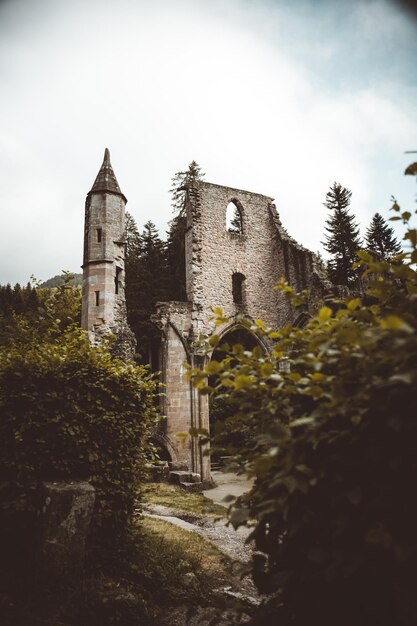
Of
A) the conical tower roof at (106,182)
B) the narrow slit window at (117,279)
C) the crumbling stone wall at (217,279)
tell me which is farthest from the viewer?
the crumbling stone wall at (217,279)

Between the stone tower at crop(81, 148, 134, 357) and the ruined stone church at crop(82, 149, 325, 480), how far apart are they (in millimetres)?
32

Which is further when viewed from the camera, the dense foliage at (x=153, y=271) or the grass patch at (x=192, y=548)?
the dense foliage at (x=153, y=271)

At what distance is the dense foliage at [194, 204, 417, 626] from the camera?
1231mm

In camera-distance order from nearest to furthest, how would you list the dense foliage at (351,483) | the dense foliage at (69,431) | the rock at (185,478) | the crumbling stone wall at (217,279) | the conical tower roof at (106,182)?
the dense foliage at (351,483) → the dense foliage at (69,431) → the rock at (185,478) → the conical tower roof at (106,182) → the crumbling stone wall at (217,279)

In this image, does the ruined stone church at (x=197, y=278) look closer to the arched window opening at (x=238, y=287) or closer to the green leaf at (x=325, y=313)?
the arched window opening at (x=238, y=287)

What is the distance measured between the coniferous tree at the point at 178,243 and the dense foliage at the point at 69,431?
1898 cm

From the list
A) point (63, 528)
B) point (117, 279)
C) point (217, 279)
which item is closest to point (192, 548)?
point (63, 528)

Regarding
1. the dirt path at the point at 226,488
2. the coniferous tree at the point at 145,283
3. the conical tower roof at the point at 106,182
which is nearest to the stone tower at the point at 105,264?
the conical tower roof at the point at 106,182

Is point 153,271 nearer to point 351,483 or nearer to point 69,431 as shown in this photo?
point 69,431

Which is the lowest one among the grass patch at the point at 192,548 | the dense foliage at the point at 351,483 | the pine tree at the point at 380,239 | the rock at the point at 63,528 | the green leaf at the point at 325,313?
the grass patch at the point at 192,548

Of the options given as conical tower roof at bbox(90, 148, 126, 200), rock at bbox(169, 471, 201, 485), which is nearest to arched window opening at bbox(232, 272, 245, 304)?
conical tower roof at bbox(90, 148, 126, 200)

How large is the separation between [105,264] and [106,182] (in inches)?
123

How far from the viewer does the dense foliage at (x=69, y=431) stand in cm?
374

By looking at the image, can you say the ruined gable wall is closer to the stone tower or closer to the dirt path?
the stone tower
